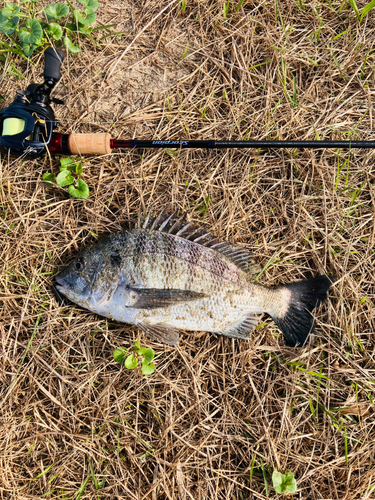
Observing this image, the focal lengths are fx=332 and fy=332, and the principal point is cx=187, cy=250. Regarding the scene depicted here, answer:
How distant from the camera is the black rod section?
3010 millimetres

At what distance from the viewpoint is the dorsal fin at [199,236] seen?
3.13m

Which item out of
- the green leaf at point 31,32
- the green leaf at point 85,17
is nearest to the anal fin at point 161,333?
the green leaf at point 31,32

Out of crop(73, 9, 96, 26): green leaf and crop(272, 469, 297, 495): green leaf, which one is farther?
crop(73, 9, 96, 26): green leaf

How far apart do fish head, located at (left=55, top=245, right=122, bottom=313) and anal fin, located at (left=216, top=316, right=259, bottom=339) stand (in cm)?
113

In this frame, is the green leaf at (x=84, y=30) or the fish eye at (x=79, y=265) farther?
the green leaf at (x=84, y=30)

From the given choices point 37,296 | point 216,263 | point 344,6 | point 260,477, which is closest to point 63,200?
point 37,296

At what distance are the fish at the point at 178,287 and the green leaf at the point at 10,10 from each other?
251 centimetres

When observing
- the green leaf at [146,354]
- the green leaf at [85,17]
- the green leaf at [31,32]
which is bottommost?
the green leaf at [146,354]

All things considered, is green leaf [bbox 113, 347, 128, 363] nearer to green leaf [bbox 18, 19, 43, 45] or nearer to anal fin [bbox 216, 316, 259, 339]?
anal fin [bbox 216, 316, 259, 339]

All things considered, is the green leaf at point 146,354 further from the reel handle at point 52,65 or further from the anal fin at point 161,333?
the reel handle at point 52,65

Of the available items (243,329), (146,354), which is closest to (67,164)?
(146,354)

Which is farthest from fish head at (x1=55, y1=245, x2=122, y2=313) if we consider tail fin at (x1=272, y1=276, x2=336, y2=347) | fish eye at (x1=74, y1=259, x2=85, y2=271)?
tail fin at (x1=272, y1=276, x2=336, y2=347)

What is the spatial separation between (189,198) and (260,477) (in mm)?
2732

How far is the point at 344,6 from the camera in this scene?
3588 millimetres
